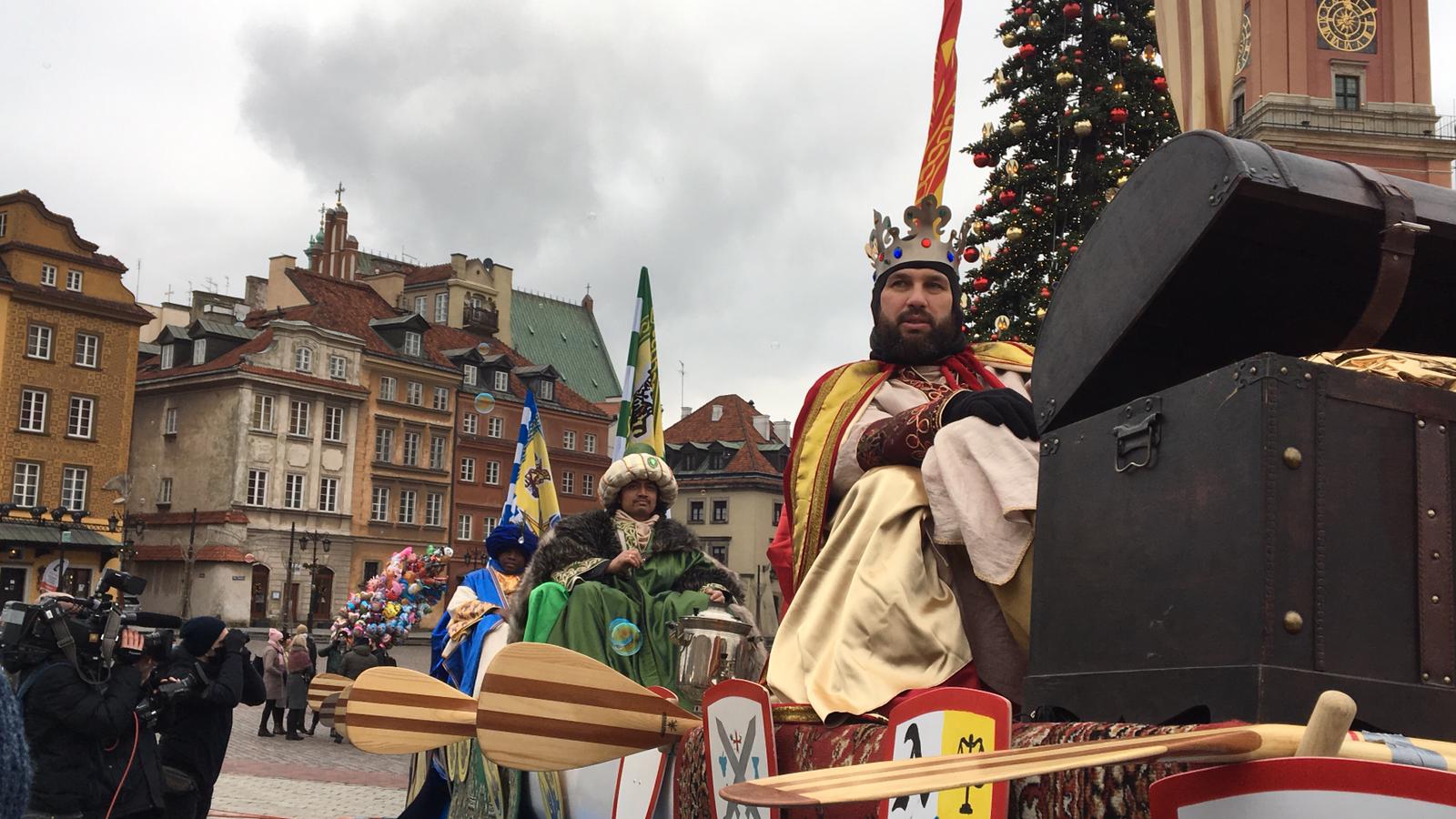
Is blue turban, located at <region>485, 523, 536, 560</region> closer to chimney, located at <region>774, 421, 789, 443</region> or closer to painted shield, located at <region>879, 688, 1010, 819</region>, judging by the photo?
painted shield, located at <region>879, 688, 1010, 819</region>

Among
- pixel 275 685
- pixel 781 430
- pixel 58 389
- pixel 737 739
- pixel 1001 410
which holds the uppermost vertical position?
pixel 781 430

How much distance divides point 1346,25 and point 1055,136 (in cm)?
2216

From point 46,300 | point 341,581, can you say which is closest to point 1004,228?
point 46,300

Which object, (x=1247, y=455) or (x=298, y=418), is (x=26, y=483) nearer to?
(x=298, y=418)

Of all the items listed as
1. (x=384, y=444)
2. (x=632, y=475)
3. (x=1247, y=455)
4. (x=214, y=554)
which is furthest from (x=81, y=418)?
(x=1247, y=455)

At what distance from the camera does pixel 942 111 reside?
15.3 feet

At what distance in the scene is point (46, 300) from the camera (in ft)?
143

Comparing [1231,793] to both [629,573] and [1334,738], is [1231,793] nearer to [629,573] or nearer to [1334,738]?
[1334,738]

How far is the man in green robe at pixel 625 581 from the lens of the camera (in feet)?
18.5

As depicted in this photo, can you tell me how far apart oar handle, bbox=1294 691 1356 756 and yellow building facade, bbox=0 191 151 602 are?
148 feet

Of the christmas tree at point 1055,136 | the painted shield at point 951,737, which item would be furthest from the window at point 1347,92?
the painted shield at point 951,737

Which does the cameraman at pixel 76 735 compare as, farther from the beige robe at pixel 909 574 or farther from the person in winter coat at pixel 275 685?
the person in winter coat at pixel 275 685

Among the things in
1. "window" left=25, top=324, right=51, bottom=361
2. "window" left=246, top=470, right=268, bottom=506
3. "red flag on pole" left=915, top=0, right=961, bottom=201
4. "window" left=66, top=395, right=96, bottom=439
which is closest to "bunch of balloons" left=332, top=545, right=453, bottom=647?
"red flag on pole" left=915, top=0, right=961, bottom=201

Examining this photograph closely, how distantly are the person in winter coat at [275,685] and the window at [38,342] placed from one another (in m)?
27.1
